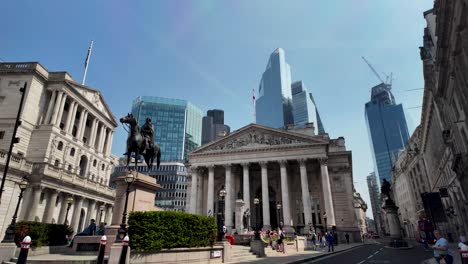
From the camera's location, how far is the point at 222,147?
1961 inches

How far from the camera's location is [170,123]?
12156 cm

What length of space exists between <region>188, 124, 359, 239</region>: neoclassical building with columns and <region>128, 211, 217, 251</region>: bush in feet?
96.7

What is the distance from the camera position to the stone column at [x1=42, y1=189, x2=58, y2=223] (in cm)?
3038

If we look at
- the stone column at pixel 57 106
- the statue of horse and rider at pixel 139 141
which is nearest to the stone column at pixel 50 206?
the stone column at pixel 57 106

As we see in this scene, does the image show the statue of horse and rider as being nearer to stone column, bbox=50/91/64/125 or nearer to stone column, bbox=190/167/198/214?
stone column, bbox=50/91/64/125

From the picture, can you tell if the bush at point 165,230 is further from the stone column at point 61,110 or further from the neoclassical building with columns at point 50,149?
the stone column at point 61,110

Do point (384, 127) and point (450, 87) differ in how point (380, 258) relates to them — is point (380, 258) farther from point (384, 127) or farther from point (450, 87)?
point (384, 127)

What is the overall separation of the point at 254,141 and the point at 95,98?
101ft

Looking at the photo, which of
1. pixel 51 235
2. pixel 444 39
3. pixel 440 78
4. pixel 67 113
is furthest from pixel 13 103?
pixel 440 78

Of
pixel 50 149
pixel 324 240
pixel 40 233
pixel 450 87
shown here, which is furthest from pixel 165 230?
pixel 50 149

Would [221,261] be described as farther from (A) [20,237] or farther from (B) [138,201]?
(A) [20,237]

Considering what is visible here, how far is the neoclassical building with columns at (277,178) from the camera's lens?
141ft

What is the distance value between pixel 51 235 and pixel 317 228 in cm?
3775

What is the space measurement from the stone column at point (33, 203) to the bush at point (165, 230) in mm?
25432
